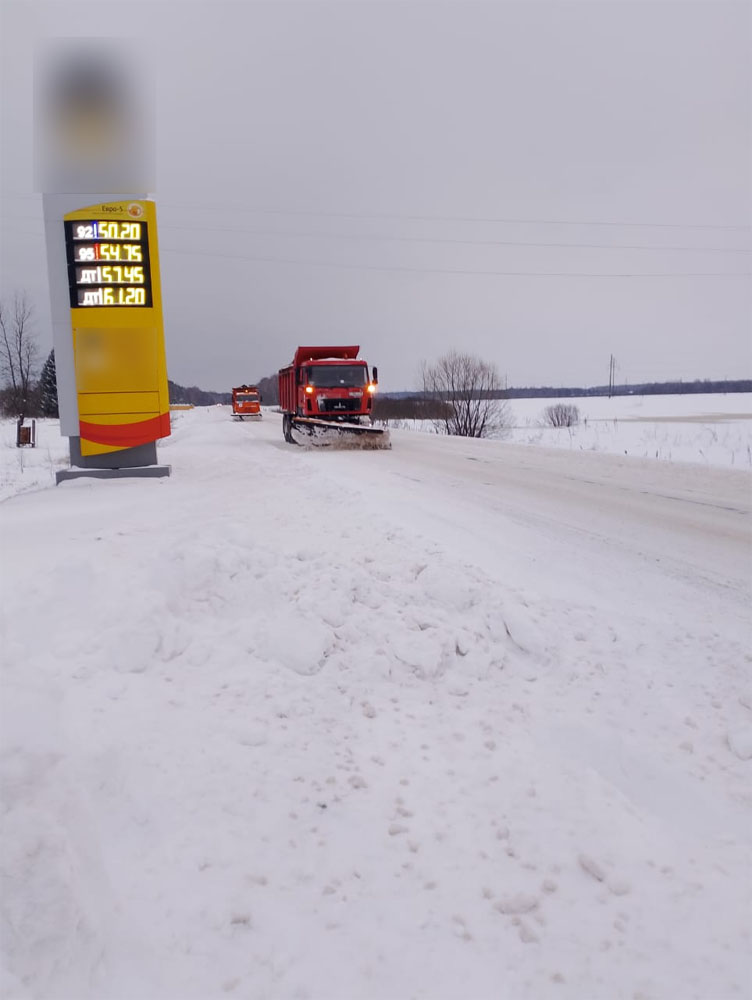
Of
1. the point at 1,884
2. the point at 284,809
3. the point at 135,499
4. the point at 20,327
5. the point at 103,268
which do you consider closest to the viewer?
the point at 1,884

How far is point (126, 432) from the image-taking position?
1063 centimetres

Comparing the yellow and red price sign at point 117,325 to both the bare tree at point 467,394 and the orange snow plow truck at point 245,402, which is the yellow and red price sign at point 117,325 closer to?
the bare tree at point 467,394

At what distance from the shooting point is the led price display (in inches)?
395

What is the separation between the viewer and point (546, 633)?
14.9ft

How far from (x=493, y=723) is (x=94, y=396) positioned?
9.23 metres

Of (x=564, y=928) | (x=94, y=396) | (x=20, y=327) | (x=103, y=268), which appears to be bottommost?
(x=564, y=928)

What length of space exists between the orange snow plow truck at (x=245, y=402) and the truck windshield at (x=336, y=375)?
28.8 m

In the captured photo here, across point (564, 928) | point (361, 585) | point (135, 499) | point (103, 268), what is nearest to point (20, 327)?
point (103, 268)

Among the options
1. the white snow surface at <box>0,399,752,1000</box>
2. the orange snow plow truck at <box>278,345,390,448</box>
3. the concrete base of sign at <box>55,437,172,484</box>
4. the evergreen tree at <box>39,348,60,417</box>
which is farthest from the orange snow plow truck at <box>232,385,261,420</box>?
the white snow surface at <box>0,399,752,1000</box>

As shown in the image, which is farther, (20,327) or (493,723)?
(20,327)

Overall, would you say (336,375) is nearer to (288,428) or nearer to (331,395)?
(331,395)

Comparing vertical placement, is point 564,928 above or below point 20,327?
below

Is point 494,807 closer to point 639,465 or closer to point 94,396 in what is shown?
point 94,396

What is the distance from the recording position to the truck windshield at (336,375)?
19.0m
